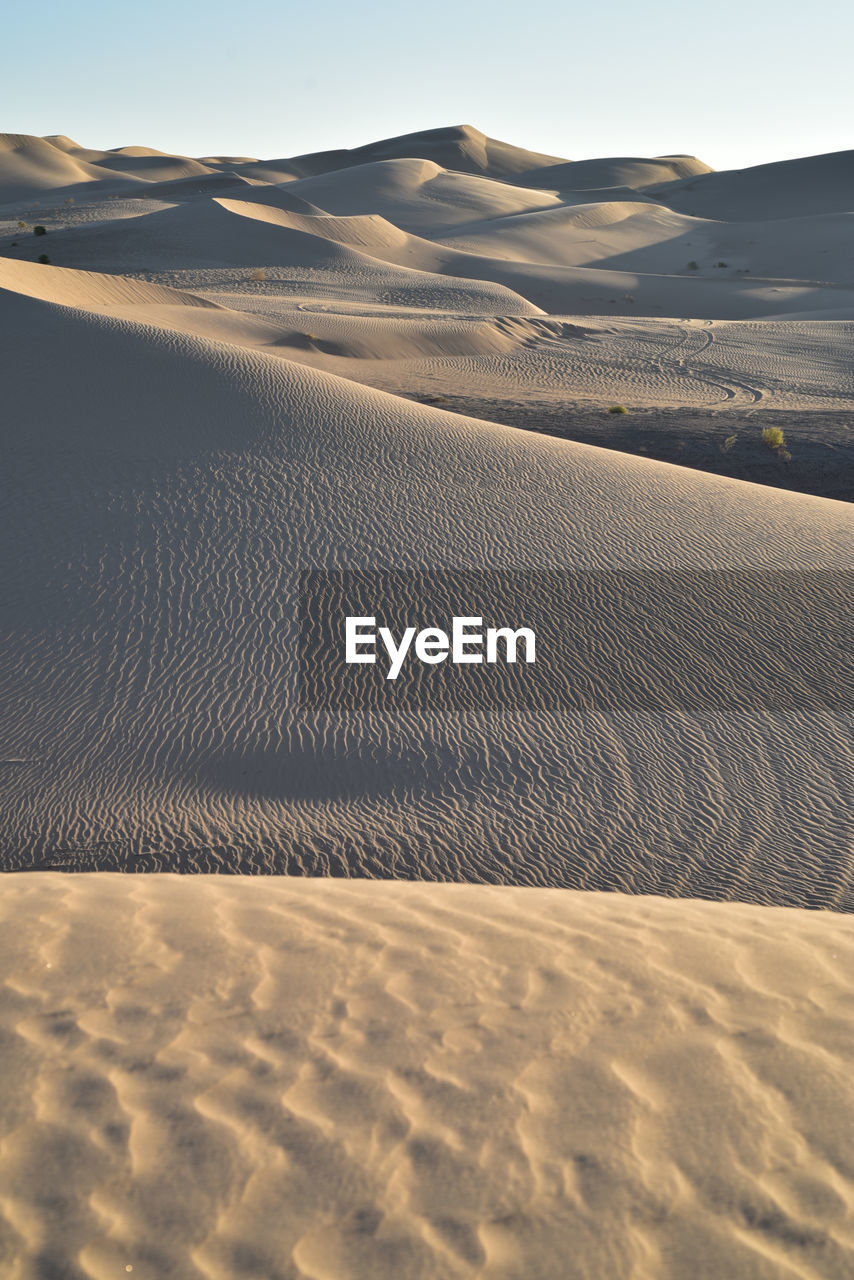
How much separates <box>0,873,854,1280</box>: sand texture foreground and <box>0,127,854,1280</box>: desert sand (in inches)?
0.5

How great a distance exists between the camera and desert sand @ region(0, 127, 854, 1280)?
2619 mm

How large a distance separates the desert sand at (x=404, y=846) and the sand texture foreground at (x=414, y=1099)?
1 centimetres

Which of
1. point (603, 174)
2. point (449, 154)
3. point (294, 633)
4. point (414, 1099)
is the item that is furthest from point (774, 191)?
point (414, 1099)

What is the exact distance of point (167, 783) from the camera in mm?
6586

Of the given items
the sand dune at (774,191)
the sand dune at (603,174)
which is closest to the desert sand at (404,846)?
the sand dune at (774,191)

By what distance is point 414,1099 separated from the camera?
295 centimetres

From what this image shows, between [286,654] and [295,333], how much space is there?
1669 centimetres

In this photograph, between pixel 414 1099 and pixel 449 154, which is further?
pixel 449 154

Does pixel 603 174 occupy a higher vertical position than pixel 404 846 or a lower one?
higher

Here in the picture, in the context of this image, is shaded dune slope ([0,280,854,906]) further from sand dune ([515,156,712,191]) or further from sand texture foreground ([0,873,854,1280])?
sand dune ([515,156,712,191])

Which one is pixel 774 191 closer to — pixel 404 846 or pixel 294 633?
pixel 294 633

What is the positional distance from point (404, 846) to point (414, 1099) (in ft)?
10.2

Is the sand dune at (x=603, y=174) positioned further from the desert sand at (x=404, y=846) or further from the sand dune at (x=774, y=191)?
the desert sand at (x=404, y=846)

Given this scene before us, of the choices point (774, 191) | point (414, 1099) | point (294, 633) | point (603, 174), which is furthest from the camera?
point (603, 174)
